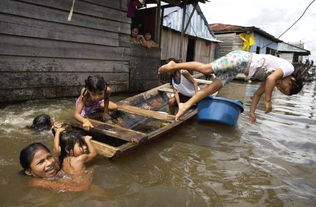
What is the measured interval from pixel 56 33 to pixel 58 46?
284 millimetres

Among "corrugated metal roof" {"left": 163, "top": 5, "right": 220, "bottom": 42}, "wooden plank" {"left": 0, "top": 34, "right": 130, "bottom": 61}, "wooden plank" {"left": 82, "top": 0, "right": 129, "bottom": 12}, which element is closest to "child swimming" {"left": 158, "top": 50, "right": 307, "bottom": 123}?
"wooden plank" {"left": 0, "top": 34, "right": 130, "bottom": 61}

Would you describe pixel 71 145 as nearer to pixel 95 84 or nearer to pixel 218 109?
pixel 95 84

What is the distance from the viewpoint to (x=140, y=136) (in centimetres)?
291

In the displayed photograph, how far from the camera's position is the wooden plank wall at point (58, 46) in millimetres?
4898

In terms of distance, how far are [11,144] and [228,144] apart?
3.07m

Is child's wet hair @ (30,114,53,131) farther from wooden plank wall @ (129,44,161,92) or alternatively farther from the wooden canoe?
wooden plank wall @ (129,44,161,92)

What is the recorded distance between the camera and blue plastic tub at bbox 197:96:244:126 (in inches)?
164

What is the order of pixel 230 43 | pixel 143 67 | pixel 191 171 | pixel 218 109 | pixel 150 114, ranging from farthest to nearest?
pixel 230 43 → pixel 143 67 → pixel 218 109 → pixel 150 114 → pixel 191 171

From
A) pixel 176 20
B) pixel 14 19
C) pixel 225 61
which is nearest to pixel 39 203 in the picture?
pixel 225 61

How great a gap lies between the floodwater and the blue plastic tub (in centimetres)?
27

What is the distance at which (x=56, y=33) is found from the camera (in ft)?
18.1

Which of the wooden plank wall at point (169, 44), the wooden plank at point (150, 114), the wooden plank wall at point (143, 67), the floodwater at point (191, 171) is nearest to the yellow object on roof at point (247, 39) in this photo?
the wooden plank wall at point (169, 44)

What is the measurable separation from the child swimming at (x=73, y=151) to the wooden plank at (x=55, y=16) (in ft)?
11.0

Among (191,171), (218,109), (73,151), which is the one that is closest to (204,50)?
(218,109)
